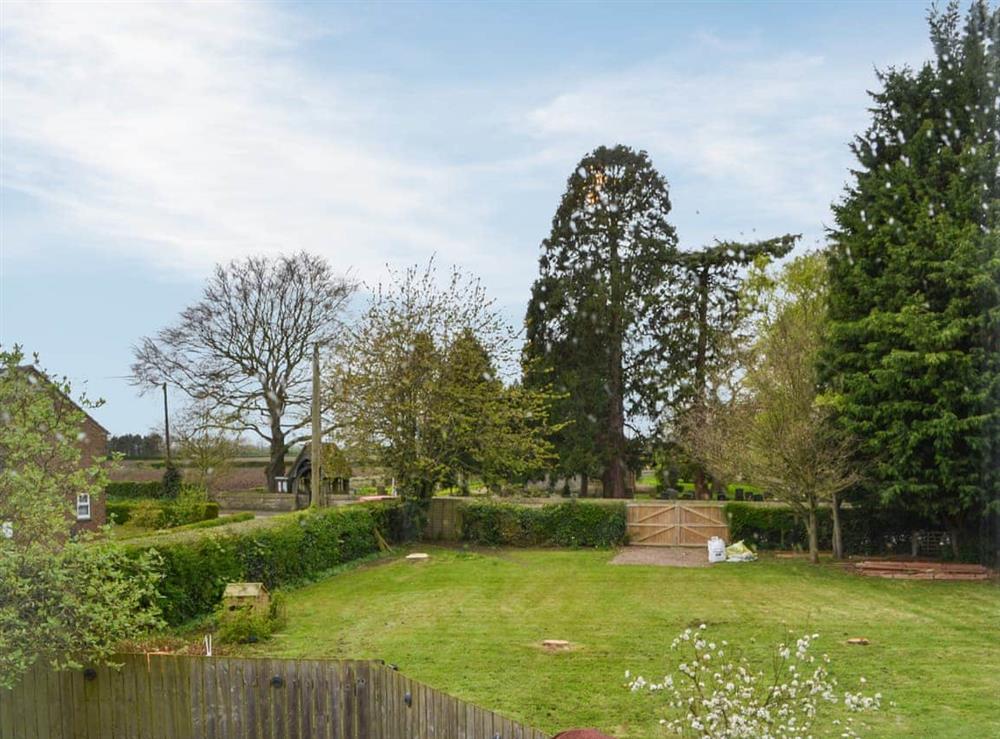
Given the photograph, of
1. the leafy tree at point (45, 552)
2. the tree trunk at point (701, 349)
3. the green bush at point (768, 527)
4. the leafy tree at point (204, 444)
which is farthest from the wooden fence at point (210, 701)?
the leafy tree at point (204, 444)

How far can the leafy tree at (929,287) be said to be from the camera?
806 inches

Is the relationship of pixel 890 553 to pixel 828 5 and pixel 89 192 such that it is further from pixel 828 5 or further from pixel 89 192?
pixel 89 192

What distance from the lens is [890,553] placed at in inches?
975

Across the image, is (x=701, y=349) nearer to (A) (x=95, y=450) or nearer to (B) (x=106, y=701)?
(A) (x=95, y=450)

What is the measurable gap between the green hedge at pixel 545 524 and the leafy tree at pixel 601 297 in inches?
336

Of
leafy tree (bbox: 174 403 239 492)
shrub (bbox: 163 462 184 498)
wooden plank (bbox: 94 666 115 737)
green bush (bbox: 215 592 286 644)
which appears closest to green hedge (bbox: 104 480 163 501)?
shrub (bbox: 163 462 184 498)

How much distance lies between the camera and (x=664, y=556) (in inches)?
995

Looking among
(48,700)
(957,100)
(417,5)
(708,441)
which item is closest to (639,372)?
(708,441)

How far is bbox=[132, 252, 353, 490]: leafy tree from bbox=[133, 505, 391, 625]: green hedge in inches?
664

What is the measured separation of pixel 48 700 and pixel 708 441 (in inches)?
798

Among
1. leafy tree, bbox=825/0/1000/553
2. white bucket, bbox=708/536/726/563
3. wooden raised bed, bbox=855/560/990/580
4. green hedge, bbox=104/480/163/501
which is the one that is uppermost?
leafy tree, bbox=825/0/1000/553

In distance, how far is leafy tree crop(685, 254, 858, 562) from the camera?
73.9 ft

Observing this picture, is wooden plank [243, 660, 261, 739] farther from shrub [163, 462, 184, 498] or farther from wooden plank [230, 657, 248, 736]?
shrub [163, 462, 184, 498]

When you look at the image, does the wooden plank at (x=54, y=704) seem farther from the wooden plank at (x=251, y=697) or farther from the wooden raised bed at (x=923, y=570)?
the wooden raised bed at (x=923, y=570)
